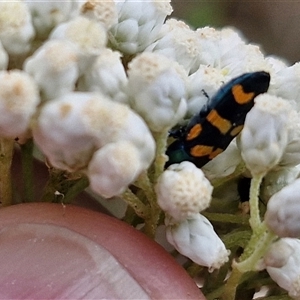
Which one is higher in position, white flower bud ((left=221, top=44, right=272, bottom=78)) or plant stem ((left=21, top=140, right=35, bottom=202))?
white flower bud ((left=221, top=44, right=272, bottom=78))

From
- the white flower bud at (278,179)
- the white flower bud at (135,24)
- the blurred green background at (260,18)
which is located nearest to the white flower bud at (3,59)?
the white flower bud at (135,24)

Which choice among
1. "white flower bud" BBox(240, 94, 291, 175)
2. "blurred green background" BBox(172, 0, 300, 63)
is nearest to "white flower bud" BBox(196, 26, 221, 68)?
"white flower bud" BBox(240, 94, 291, 175)

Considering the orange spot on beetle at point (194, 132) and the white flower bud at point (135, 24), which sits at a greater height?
the white flower bud at point (135, 24)

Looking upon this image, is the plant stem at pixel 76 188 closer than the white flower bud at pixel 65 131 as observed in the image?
No

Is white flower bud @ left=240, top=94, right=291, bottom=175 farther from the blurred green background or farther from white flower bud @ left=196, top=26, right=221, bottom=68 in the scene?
the blurred green background

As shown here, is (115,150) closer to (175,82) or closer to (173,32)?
(175,82)

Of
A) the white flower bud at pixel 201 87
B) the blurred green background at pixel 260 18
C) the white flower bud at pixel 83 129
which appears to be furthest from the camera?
the blurred green background at pixel 260 18

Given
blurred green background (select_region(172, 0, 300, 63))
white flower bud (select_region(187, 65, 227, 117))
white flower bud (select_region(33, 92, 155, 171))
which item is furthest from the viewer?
blurred green background (select_region(172, 0, 300, 63))

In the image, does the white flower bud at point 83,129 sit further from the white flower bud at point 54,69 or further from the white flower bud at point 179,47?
the white flower bud at point 179,47
